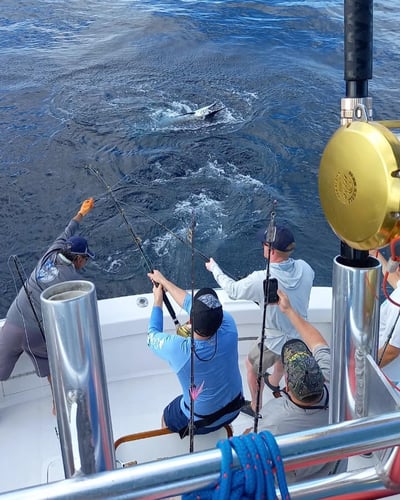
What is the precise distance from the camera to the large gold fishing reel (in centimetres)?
87

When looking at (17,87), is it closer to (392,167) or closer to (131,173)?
(131,173)

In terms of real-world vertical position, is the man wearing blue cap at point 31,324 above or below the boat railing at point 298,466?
below

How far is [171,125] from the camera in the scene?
432 inches

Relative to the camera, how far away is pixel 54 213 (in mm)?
8250

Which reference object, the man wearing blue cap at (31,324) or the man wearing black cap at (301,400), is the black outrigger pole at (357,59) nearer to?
the man wearing black cap at (301,400)

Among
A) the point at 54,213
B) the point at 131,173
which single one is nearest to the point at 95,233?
the point at 54,213

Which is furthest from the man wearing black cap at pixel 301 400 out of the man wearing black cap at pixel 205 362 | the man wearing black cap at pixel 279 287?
the man wearing black cap at pixel 279 287

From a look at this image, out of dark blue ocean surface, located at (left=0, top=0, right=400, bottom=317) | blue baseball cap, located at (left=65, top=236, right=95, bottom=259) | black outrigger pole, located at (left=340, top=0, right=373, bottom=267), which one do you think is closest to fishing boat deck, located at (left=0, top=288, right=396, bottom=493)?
blue baseball cap, located at (left=65, top=236, right=95, bottom=259)

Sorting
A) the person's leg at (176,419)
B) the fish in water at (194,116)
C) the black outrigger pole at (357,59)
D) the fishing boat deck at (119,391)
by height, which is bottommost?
the fishing boat deck at (119,391)

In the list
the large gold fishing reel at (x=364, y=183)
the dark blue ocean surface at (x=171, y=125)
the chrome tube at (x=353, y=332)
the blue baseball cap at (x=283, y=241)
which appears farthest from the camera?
the dark blue ocean surface at (x=171, y=125)

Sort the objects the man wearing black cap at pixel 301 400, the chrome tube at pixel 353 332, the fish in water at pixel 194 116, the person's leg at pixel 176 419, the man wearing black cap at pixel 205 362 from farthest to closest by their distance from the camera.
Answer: the fish in water at pixel 194 116, the person's leg at pixel 176 419, the man wearing black cap at pixel 205 362, the man wearing black cap at pixel 301 400, the chrome tube at pixel 353 332

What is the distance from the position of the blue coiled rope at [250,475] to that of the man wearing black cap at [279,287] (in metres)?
2.26

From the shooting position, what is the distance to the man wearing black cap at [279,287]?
10.3ft

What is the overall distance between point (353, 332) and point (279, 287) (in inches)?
82.9
